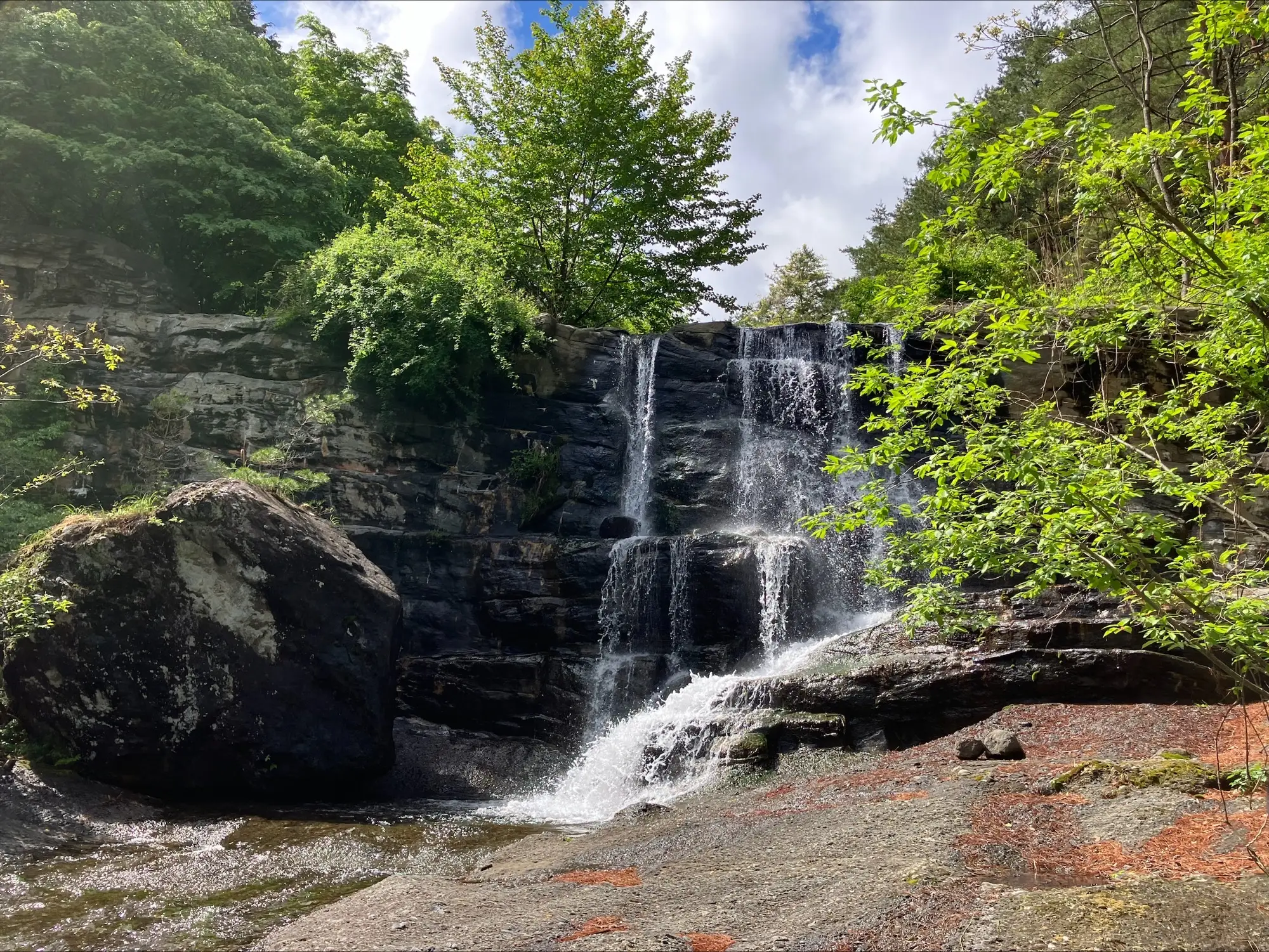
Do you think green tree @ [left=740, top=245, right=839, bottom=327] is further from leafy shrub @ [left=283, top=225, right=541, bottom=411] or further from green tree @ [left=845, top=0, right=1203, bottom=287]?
leafy shrub @ [left=283, top=225, right=541, bottom=411]

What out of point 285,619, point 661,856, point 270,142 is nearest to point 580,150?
point 270,142

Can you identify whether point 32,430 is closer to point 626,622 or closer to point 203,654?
point 203,654

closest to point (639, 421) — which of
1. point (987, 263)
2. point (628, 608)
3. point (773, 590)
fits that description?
point (628, 608)

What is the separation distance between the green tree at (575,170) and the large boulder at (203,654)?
9.69m

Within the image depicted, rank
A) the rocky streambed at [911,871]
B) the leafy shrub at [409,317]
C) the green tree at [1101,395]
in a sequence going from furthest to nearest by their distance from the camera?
the leafy shrub at [409,317] → the green tree at [1101,395] → the rocky streambed at [911,871]

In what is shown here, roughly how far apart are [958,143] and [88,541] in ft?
34.5

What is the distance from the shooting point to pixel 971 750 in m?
8.58

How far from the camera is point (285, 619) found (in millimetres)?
10953

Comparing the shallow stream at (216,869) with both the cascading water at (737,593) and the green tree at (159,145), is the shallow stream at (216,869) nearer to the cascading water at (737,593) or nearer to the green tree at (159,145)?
the cascading water at (737,593)

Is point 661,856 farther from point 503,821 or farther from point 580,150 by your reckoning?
point 580,150

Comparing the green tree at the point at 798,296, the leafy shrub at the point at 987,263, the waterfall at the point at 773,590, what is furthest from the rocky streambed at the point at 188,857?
the green tree at the point at 798,296

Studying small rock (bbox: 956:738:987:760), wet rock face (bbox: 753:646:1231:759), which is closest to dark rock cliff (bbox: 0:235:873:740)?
wet rock face (bbox: 753:646:1231:759)

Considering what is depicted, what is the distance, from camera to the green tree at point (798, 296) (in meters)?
Answer: 33.6

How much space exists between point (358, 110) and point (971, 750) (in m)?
25.9
